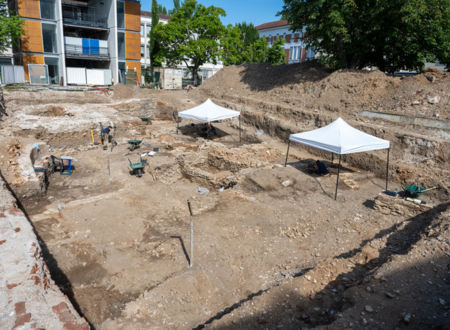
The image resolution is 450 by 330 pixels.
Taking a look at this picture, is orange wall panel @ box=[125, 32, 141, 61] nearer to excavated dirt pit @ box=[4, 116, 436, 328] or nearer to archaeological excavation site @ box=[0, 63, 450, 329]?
archaeological excavation site @ box=[0, 63, 450, 329]

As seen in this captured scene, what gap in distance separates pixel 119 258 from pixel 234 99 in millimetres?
16412

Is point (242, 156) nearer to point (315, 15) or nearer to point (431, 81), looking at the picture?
point (315, 15)

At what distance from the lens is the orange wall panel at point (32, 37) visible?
26.1 meters

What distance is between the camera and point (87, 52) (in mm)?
29797

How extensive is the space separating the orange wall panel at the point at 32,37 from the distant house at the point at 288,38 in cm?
3602

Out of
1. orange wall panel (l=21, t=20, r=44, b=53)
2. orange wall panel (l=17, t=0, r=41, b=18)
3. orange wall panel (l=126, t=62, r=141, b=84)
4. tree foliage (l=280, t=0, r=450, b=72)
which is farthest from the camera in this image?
orange wall panel (l=126, t=62, r=141, b=84)

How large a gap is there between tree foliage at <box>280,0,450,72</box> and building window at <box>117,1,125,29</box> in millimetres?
19661

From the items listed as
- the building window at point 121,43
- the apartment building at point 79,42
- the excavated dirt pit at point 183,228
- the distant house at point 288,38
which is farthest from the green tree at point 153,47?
the excavated dirt pit at point 183,228

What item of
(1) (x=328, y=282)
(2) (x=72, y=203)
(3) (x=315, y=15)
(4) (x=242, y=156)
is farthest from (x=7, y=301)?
(3) (x=315, y=15)

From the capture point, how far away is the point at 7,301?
3.81m

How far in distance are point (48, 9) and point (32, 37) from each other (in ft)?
9.85

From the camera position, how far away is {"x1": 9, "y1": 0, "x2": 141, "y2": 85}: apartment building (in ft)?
86.9

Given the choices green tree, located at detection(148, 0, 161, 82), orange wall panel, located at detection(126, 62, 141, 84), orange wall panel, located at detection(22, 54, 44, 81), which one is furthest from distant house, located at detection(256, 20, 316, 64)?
orange wall panel, located at detection(22, 54, 44, 81)

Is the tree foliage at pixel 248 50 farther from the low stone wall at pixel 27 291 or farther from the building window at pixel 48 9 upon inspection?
the low stone wall at pixel 27 291
